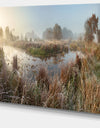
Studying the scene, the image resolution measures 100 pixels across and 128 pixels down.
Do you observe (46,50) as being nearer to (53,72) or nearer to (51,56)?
(51,56)

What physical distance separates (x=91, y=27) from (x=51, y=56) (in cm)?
96

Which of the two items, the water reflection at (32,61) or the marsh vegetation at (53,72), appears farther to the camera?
the water reflection at (32,61)

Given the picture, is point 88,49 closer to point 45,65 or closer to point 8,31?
point 45,65

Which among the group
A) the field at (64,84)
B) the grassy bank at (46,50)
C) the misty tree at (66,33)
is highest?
the misty tree at (66,33)

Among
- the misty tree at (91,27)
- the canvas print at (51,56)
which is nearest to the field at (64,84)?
the canvas print at (51,56)

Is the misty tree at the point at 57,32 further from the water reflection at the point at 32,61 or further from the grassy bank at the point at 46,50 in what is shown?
the water reflection at the point at 32,61

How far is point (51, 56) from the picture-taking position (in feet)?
14.9

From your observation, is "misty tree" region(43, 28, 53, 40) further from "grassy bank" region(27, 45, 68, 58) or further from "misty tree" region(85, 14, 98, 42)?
"misty tree" region(85, 14, 98, 42)

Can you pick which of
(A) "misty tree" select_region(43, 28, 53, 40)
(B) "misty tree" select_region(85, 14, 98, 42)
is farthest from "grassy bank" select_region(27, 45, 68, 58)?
(B) "misty tree" select_region(85, 14, 98, 42)

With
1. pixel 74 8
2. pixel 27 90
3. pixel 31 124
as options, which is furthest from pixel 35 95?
pixel 74 8

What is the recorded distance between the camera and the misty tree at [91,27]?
4129 millimetres

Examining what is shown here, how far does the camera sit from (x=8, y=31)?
15.9 ft

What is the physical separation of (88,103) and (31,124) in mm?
1211

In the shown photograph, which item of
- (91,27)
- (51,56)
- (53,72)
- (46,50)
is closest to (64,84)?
(53,72)
